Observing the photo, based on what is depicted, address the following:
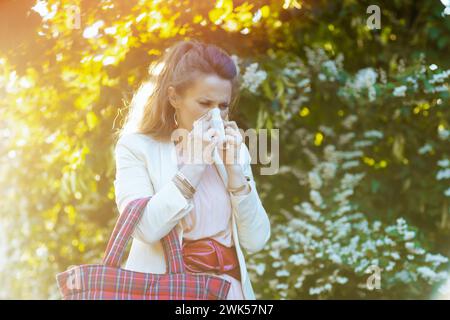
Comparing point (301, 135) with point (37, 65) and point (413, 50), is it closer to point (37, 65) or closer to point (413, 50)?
point (413, 50)

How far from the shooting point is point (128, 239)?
1.94 metres

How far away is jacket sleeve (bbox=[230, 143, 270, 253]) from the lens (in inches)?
81.7

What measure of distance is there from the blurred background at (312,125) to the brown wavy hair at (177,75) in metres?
1.35

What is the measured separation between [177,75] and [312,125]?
2.33 m

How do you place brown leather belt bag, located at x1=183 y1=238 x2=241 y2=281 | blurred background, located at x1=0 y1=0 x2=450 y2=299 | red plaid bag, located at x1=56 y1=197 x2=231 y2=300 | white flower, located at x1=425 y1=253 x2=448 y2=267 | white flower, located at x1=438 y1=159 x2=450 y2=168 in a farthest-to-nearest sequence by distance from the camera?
white flower, located at x1=438 y1=159 x2=450 y2=168 → white flower, located at x1=425 y1=253 x2=448 y2=267 → blurred background, located at x1=0 y1=0 x2=450 y2=299 → brown leather belt bag, located at x1=183 y1=238 x2=241 y2=281 → red plaid bag, located at x1=56 y1=197 x2=231 y2=300

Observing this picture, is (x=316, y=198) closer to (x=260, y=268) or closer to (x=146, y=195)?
(x=260, y=268)

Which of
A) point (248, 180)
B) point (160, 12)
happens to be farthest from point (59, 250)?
point (248, 180)

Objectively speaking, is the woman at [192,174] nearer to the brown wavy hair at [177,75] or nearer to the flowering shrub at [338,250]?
the brown wavy hair at [177,75]

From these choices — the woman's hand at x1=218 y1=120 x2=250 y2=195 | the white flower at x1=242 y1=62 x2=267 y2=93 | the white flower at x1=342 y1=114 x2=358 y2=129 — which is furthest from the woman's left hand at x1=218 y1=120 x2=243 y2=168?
the white flower at x1=342 y1=114 x2=358 y2=129

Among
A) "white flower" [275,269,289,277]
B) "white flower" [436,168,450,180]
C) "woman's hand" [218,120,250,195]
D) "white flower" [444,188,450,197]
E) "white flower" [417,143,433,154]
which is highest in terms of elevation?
"white flower" [417,143,433,154]

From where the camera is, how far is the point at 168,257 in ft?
6.42

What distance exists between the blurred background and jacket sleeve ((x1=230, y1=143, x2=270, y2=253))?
165 cm

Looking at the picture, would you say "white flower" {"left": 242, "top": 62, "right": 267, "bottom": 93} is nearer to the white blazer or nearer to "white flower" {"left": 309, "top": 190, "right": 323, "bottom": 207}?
"white flower" {"left": 309, "top": 190, "right": 323, "bottom": 207}

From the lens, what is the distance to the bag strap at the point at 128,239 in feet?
6.30
